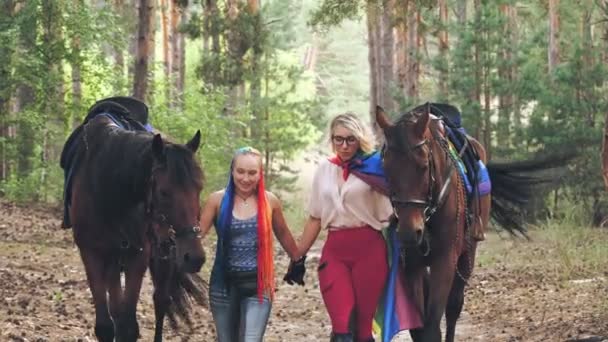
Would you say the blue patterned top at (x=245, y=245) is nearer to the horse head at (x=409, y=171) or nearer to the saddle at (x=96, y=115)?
the horse head at (x=409, y=171)

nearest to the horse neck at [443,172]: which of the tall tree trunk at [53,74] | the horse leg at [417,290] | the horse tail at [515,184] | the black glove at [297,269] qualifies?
the horse leg at [417,290]

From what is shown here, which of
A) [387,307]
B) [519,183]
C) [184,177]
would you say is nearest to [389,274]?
[387,307]

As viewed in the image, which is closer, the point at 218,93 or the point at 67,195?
the point at 67,195

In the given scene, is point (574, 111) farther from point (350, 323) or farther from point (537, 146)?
point (350, 323)

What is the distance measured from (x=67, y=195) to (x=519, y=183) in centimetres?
478

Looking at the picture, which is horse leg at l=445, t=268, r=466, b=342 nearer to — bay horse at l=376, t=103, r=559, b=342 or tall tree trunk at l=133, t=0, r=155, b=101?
bay horse at l=376, t=103, r=559, b=342

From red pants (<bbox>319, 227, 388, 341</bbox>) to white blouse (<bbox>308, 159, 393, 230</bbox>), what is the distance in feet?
0.21

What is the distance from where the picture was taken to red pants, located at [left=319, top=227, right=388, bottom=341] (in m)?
7.14

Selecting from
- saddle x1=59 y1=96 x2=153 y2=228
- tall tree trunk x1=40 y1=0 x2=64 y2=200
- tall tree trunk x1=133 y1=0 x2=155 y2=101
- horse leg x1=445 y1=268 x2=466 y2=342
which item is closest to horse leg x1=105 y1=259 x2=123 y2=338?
saddle x1=59 y1=96 x2=153 y2=228

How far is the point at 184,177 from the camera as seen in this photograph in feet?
21.7

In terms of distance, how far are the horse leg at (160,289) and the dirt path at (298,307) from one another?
89cm

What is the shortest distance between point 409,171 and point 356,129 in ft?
1.48

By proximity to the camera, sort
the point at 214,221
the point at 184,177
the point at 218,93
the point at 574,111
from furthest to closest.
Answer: the point at 218,93 < the point at 574,111 < the point at 214,221 < the point at 184,177

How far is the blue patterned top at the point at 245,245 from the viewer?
6.86 meters
